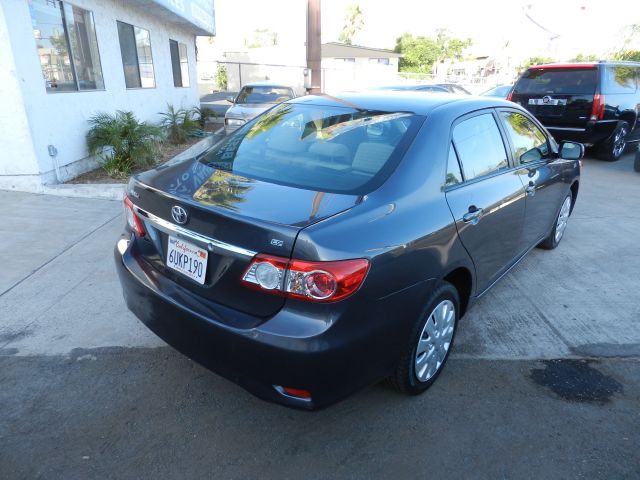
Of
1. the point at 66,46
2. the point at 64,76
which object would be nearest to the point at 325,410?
the point at 64,76

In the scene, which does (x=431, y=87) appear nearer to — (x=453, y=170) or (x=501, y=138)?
(x=501, y=138)

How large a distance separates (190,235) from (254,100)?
11.0m

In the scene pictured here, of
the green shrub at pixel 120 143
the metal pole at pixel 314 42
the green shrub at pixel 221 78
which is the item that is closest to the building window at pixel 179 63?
the metal pole at pixel 314 42

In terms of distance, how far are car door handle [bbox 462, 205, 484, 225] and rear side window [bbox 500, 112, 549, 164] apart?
1.04 meters

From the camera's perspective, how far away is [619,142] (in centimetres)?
987

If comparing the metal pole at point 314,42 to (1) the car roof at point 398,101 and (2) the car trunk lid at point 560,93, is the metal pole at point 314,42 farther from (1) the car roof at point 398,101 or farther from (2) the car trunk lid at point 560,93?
(1) the car roof at point 398,101

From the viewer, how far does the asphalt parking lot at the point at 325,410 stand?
2297mm

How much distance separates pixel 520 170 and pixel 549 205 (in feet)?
3.08

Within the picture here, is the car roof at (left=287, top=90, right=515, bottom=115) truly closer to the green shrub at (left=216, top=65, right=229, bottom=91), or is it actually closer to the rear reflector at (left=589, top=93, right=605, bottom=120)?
the rear reflector at (left=589, top=93, right=605, bottom=120)

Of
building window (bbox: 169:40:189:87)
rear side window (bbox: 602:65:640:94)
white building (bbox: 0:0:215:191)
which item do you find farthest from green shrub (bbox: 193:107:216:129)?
rear side window (bbox: 602:65:640:94)

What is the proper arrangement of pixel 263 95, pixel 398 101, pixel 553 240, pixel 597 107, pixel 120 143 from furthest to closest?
pixel 263 95 < pixel 597 107 < pixel 120 143 < pixel 553 240 < pixel 398 101

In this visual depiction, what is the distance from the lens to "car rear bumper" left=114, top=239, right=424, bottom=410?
1985 mm

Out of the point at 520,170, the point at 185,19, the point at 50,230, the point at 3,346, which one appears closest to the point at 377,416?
the point at 520,170

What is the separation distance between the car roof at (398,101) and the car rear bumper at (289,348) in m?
1.35
